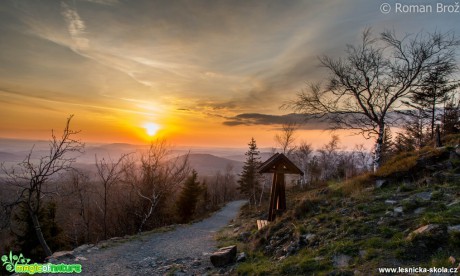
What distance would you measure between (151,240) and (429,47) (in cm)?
2120

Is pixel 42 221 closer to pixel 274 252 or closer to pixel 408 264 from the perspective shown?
pixel 274 252

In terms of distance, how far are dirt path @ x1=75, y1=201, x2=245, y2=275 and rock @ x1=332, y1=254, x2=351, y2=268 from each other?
446 cm

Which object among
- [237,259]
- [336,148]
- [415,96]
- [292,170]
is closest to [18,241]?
[237,259]

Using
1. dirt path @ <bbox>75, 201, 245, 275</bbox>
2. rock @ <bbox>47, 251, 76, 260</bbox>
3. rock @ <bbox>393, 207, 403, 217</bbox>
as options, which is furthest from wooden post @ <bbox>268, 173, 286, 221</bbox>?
rock @ <bbox>47, 251, 76, 260</bbox>

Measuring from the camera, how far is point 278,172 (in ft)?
42.5

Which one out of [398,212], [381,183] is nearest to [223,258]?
[398,212]

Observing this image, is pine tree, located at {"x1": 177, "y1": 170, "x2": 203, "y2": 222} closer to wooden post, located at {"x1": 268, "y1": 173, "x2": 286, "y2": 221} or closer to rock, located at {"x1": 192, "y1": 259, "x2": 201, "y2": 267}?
wooden post, located at {"x1": 268, "y1": 173, "x2": 286, "y2": 221}

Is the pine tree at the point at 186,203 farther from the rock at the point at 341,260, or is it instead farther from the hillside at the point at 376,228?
the rock at the point at 341,260

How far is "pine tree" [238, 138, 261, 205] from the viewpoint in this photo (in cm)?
4594

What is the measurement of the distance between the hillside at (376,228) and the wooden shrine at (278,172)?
1966 mm

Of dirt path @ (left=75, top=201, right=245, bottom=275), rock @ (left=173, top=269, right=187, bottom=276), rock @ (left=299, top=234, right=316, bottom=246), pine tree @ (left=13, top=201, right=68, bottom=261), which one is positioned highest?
rock @ (left=299, top=234, right=316, bottom=246)

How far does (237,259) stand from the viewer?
30.2ft

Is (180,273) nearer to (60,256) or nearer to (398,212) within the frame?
(60,256)

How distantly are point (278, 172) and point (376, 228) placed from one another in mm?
5978
